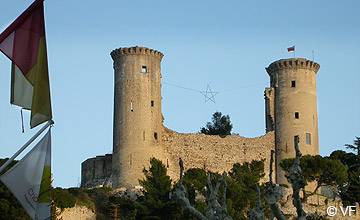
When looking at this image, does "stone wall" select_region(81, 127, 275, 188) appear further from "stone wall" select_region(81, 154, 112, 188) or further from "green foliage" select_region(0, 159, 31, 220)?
"green foliage" select_region(0, 159, 31, 220)

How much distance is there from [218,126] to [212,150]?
33.0 ft

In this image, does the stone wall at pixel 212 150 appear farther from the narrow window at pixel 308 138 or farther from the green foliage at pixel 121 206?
the green foliage at pixel 121 206

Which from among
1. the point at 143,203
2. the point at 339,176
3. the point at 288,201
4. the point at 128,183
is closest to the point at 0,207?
the point at 143,203

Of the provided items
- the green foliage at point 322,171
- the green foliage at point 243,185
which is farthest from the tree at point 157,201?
the green foliage at point 322,171

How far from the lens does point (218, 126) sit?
5525cm

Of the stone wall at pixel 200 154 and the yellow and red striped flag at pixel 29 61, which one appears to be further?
the stone wall at pixel 200 154

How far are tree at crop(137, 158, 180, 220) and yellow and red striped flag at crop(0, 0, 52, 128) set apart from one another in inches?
857

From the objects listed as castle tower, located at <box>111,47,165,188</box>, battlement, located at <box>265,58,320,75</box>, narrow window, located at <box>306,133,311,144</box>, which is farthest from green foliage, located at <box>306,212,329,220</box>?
battlement, located at <box>265,58,320,75</box>

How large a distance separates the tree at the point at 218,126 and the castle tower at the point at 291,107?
314 inches

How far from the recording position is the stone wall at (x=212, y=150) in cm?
4384

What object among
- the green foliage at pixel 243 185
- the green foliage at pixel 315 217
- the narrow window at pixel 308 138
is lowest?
the green foliage at pixel 315 217

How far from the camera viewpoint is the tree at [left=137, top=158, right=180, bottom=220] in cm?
3306

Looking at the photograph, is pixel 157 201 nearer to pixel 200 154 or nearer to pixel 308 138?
pixel 200 154

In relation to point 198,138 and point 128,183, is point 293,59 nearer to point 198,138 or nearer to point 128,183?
point 198,138
